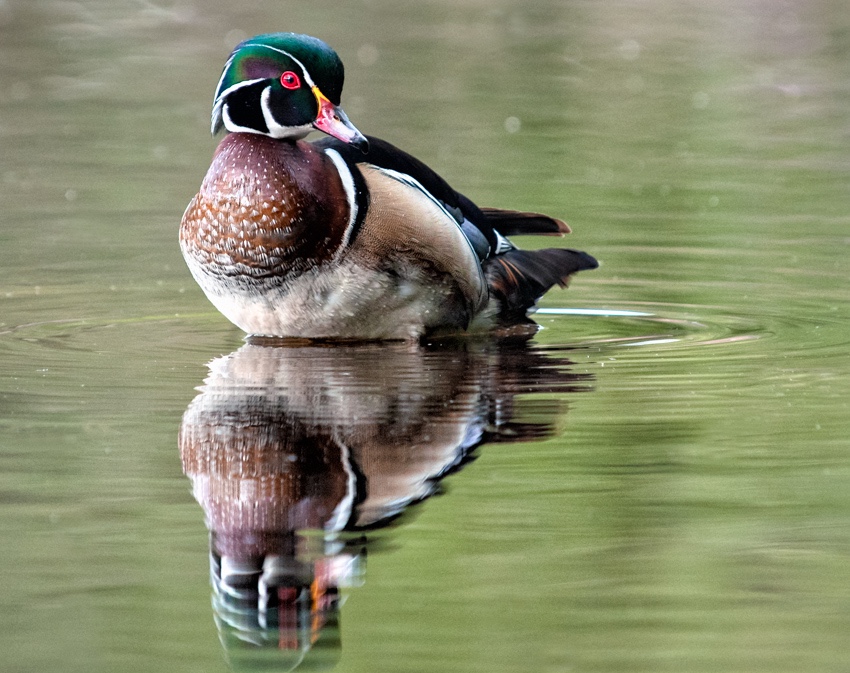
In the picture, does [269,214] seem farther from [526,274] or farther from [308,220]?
[526,274]

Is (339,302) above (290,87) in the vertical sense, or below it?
below

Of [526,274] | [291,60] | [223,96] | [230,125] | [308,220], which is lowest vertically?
[526,274]

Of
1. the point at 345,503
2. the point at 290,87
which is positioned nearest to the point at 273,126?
the point at 290,87

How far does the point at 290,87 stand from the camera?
21.9 ft

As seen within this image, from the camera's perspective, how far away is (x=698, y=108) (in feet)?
48.4

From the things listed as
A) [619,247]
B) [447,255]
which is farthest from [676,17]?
[447,255]

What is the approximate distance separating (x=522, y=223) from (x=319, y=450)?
3005 millimetres

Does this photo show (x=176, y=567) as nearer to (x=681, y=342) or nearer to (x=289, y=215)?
(x=289, y=215)

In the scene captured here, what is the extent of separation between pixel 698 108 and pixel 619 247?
6174 millimetres

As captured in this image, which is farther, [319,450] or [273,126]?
[273,126]

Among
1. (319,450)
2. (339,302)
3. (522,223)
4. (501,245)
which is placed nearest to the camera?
(319,450)

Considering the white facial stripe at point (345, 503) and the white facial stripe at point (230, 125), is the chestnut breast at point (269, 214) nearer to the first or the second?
the white facial stripe at point (230, 125)

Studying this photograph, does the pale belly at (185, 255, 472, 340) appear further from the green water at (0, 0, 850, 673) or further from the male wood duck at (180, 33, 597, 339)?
the green water at (0, 0, 850, 673)

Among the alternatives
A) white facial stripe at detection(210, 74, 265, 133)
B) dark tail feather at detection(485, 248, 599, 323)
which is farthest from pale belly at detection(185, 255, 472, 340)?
white facial stripe at detection(210, 74, 265, 133)
